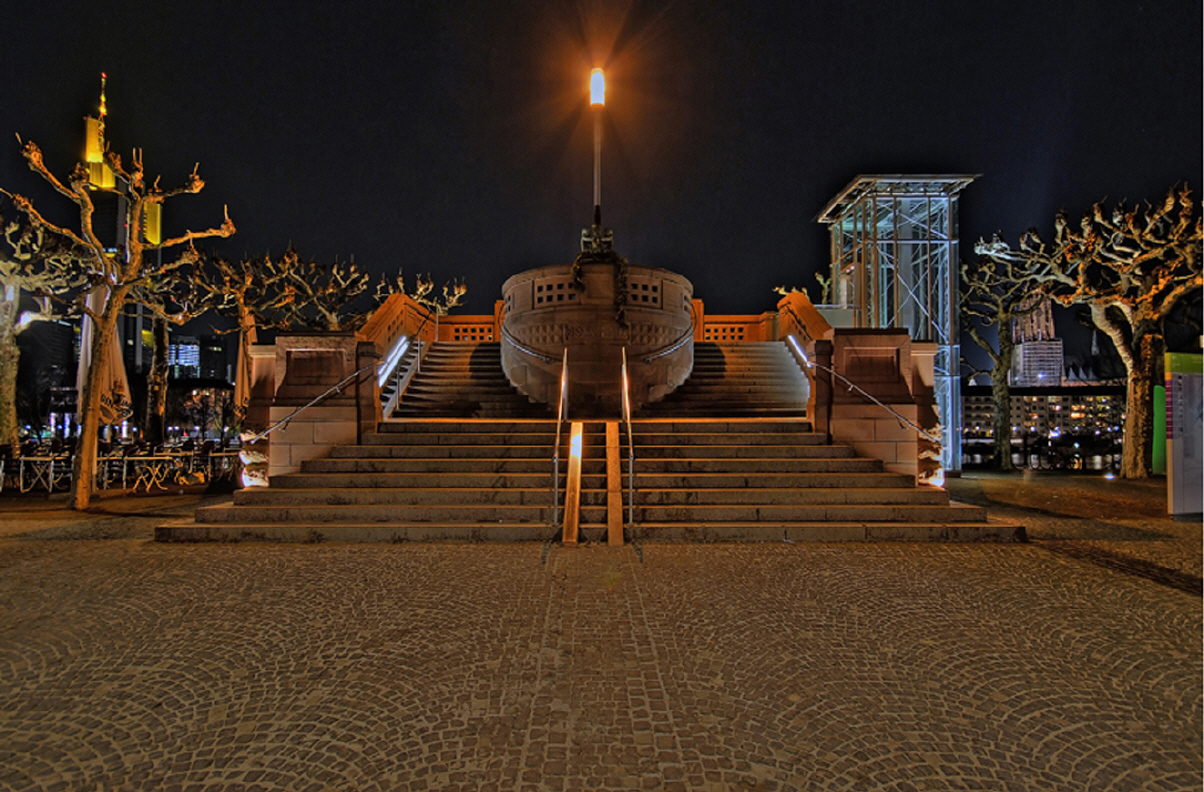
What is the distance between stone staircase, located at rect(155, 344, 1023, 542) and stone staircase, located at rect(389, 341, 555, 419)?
2.21m

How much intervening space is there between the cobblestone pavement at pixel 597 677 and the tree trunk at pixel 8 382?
14.2 metres

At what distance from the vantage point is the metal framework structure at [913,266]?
1975cm

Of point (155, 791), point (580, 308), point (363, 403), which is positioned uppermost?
point (580, 308)

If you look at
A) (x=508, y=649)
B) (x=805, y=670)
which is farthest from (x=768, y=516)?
(x=508, y=649)

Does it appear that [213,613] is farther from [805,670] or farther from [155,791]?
[805,670]

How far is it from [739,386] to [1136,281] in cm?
1116

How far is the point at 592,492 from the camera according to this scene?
8305 mm

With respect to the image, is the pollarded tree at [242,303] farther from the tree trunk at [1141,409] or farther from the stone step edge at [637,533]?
the tree trunk at [1141,409]

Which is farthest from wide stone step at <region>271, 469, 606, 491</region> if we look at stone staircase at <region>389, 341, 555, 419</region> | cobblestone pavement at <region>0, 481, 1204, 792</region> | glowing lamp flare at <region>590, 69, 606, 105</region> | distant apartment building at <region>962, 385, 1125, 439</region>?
distant apartment building at <region>962, 385, 1125, 439</region>

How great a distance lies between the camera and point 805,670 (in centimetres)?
390

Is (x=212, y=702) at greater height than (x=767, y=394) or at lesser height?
lesser

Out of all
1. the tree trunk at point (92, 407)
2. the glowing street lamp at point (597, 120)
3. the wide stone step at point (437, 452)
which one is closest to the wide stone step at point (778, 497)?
the wide stone step at point (437, 452)

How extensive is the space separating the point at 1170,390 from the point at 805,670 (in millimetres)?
8849

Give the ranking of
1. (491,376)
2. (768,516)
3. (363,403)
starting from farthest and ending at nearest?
(491,376) < (363,403) < (768,516)
